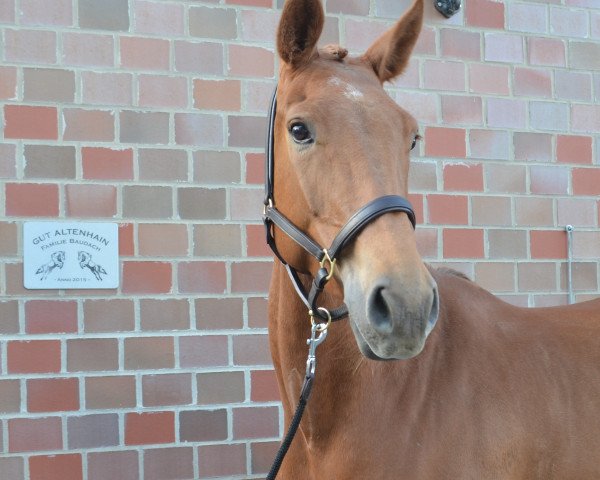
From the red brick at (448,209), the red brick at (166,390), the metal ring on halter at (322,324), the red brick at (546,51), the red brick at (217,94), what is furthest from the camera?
the red brick at (546,51)

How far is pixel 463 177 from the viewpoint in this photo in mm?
4098

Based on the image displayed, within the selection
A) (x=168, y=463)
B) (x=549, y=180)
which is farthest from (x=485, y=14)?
(x=168, y=463)

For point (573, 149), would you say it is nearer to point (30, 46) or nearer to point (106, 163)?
point (106, 163)

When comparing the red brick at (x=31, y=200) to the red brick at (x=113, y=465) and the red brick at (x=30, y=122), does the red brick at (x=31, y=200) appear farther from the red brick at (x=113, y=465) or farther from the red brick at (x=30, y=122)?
the red brick at (x=113, y=465)

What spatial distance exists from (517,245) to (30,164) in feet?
9.22

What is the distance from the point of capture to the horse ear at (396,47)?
215 centimetres

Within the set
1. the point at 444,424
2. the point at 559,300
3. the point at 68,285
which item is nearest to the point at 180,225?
the point at 68,285


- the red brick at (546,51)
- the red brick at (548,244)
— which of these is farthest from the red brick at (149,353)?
the red brick at (546,51)

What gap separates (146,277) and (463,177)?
1.96 m

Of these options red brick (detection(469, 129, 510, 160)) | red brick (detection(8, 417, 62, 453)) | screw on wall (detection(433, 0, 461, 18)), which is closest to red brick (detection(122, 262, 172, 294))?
red brick (detection(8, 417, 62, 453))

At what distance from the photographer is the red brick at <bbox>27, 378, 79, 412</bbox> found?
3.29 meters

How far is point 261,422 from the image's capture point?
3.61 m

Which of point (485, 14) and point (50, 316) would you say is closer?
point (50, 316)

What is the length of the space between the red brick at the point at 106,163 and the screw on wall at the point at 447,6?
2.03m
